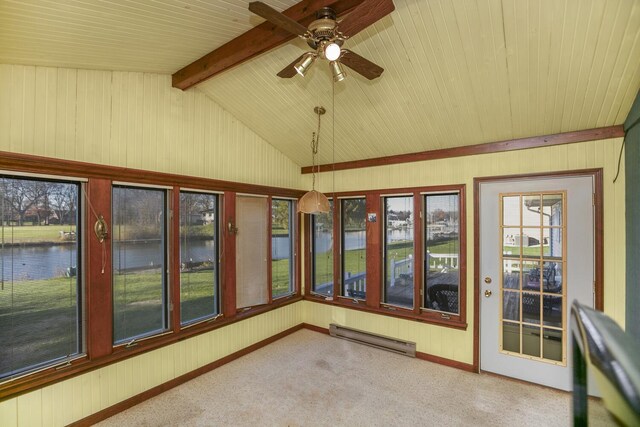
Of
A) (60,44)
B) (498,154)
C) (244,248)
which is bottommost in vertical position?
(244,248)

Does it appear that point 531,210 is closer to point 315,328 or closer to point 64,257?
point 315,328

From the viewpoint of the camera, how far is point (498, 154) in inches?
136

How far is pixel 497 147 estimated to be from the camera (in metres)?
3.43

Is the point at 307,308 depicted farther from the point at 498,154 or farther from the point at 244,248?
the point at 498,154

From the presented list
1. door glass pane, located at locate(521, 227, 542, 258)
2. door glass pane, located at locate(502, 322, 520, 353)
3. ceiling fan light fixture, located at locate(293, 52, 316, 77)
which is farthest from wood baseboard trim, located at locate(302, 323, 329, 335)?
ceiling fan light fixture, located at locate(293, 52, 316, 77)

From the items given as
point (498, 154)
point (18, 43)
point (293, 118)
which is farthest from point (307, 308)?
point (18, 43)

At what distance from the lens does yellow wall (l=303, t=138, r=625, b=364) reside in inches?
114

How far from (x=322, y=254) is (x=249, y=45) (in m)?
3.19

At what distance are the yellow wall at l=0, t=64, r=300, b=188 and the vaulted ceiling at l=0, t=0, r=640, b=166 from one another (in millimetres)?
146

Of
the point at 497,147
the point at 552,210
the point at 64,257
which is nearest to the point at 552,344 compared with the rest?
the point at 552,210

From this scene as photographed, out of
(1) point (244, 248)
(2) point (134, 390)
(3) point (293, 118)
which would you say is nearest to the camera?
(2) point (134, 390)

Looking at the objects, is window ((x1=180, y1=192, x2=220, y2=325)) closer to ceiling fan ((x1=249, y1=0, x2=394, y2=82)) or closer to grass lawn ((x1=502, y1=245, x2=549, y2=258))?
ceiling fan ((x1=249, y1=0, x2=394, y2=82))

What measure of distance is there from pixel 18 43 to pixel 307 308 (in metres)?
4.32

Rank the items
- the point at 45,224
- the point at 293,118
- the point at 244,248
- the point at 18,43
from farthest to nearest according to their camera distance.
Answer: the point at 244,248 < the point at 293,118 < the point at 45,224 < the point at 18,43
